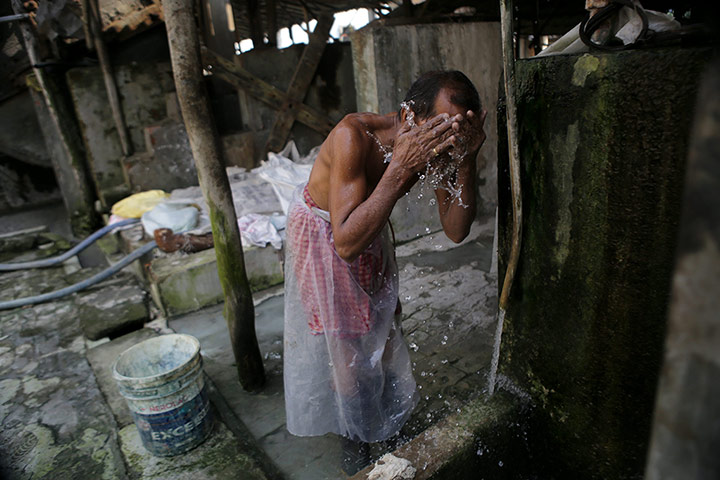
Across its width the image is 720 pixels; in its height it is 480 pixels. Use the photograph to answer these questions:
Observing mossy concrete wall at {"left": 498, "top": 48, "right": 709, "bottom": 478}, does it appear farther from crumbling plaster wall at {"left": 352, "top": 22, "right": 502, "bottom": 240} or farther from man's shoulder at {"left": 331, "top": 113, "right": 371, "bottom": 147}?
crumbling plaster wall at {"left": 352, "top": 22, "right": 502, "bottom": 240}

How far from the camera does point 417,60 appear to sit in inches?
198

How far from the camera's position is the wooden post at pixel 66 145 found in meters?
Answer: 6.12

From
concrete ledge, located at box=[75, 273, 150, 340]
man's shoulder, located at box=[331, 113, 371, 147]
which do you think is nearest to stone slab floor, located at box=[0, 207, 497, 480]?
concrete ledge, located at box=[75, 273, 150, 340]

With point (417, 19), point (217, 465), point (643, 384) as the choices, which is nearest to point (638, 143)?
point (643, 384)

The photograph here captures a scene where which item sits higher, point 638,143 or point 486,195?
point 638,143

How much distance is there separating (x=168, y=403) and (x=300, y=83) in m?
5.19

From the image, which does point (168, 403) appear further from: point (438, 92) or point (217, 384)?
point (438, 92)

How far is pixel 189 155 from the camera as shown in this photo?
20.9 feet

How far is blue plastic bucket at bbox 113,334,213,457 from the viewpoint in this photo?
8.16 ft

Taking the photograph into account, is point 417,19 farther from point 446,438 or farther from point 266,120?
point 446,438

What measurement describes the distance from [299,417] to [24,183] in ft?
31.4

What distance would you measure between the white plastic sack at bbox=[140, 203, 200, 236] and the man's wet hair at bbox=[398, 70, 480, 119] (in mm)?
3708

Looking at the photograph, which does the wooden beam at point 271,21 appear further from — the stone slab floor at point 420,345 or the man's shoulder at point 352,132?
the man's shoulder at point 352,132

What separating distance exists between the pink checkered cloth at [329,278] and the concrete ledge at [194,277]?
223cm
